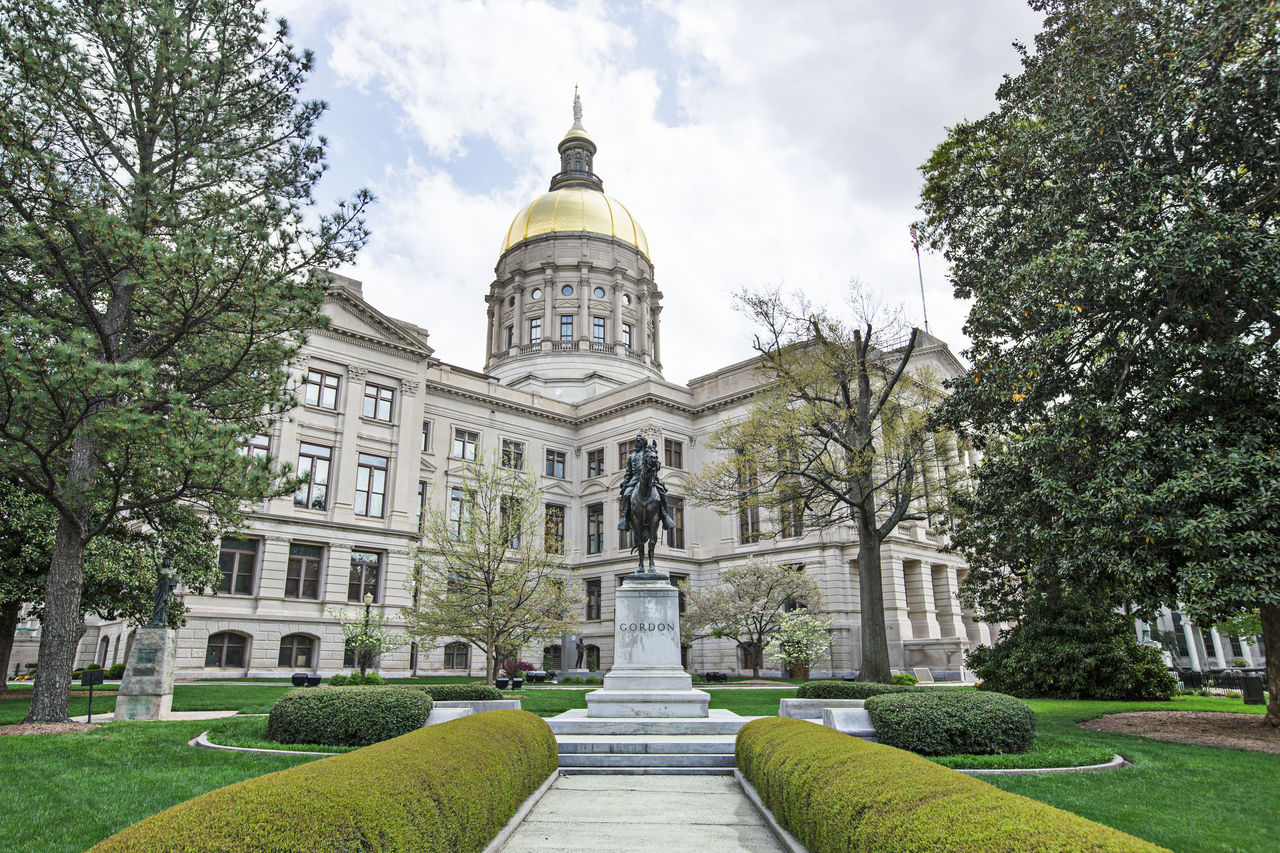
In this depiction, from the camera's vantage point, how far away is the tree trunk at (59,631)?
46.8ft

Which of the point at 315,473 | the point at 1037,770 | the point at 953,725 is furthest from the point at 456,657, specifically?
the point at 1037,770

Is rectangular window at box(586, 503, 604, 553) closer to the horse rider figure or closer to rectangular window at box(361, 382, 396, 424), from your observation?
rectangular window at box(361, 382, 396, 424)

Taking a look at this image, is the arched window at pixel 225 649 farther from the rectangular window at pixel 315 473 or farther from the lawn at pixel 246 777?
the lawn at pixel 246 777

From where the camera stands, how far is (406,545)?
4116 cm

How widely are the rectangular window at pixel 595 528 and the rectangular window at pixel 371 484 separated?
14.2 m

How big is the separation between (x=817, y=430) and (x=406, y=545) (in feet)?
83.6

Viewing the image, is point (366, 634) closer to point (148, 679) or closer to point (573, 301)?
point (148, 679)

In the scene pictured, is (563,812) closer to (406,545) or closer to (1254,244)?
(1254,244)

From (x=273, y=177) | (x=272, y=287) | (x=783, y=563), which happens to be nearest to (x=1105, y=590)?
(x=272, y=287)

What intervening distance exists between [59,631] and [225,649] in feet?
74.0

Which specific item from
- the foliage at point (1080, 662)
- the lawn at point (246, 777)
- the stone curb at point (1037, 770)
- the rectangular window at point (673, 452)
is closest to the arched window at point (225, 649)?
the lawn at point (246, 777)

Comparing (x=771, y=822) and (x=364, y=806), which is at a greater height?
(x=364, y=806)

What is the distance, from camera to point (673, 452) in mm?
49531

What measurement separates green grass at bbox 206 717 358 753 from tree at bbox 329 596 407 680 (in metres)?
14.4
